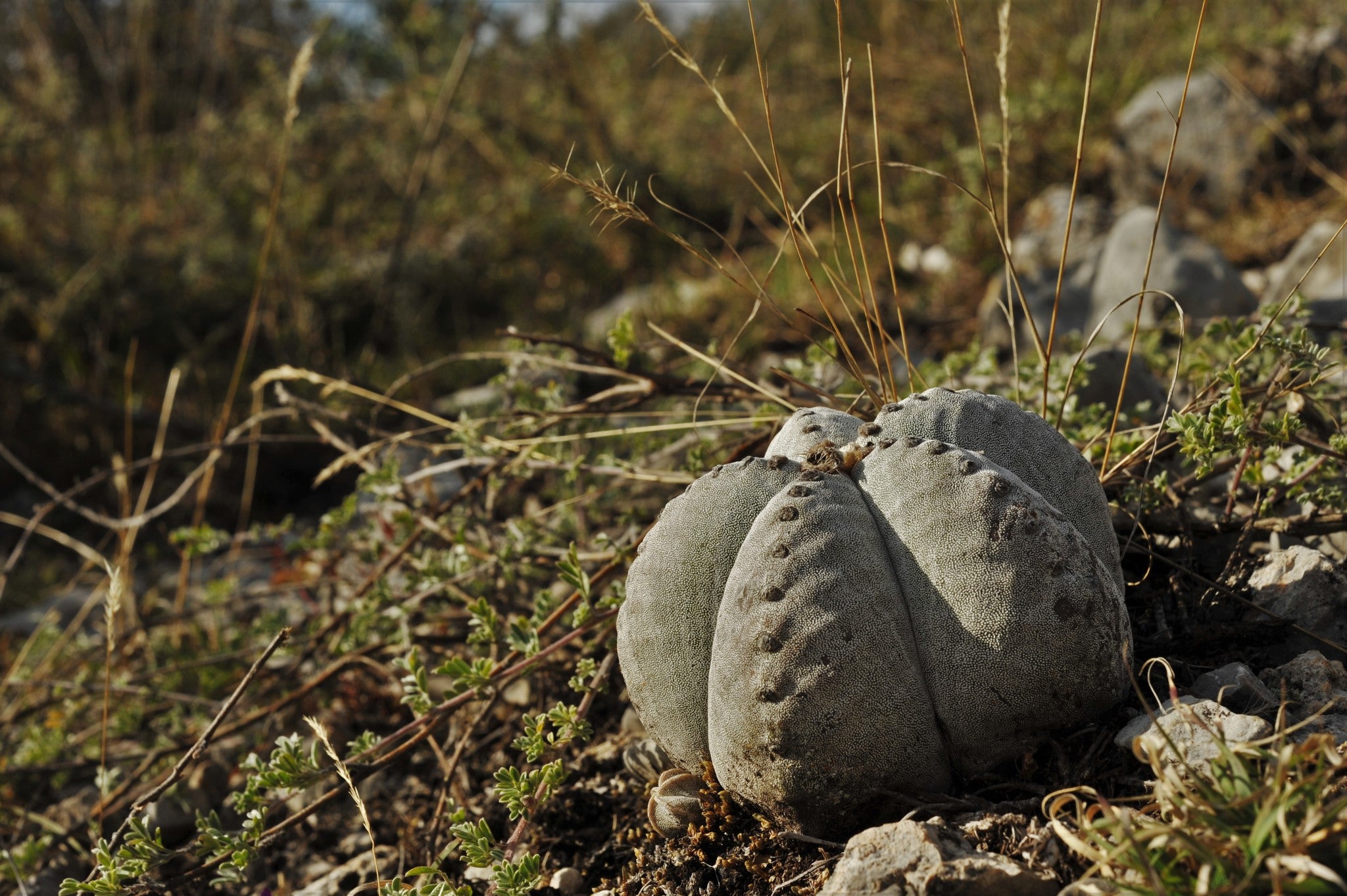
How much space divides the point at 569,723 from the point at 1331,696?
4.46 feet

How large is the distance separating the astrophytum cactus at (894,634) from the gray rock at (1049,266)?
9.85 ft

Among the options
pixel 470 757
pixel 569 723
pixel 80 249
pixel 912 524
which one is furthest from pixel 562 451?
pixel 80 249

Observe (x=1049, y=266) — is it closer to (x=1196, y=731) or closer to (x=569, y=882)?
(x=1196, y=731)

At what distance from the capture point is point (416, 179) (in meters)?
6.60

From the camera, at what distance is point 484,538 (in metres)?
3.18

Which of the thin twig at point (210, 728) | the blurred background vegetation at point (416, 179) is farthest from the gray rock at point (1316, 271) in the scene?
the thin twig at point (210, 728)

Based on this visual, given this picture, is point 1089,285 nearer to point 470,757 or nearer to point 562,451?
point 562,451

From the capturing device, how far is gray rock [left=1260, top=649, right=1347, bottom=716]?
181 centimetres

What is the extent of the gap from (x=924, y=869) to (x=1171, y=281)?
3560mm

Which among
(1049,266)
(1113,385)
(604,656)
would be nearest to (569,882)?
(604,656)

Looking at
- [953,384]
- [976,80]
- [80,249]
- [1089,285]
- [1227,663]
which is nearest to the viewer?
[1227,663]

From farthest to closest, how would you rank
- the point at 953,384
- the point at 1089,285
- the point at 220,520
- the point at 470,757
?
the point at 220,520 → the point at 1089,285 → the point at 953,384 → the point at 470,757

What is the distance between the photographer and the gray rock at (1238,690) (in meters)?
1.80

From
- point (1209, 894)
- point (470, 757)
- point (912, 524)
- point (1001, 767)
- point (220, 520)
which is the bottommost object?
point (220, 520)
